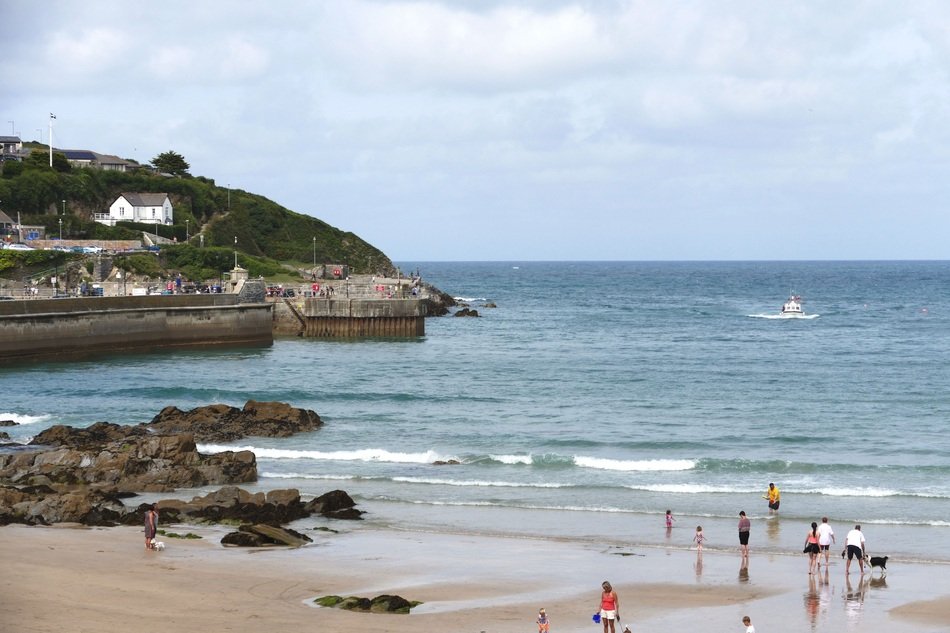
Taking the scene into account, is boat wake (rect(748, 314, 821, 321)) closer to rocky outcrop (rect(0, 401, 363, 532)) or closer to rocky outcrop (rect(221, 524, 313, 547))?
rocky outcrop (rect(0, 401, 363, 532))

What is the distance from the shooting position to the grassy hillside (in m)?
99.5

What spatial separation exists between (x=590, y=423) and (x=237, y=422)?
39.6ft

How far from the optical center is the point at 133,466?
2944 cm

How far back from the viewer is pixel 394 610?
60.7 ft

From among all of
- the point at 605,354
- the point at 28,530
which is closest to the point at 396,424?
the point at 28,530

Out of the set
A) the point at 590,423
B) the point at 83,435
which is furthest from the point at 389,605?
the point at 590,423

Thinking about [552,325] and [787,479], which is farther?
[552,325]

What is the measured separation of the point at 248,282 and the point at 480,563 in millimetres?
45594

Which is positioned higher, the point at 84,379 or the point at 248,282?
the point at 248,282

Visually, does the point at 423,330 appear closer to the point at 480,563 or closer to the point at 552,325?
the point at 552,325

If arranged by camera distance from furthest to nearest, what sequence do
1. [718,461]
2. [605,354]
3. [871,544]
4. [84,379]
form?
[605,354] < [84,379] < [718,461] < [871,544]

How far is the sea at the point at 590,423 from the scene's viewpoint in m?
27.0

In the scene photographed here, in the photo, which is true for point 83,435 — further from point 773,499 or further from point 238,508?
point 773,499

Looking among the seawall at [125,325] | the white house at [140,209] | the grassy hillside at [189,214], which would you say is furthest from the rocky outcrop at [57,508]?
the white house at [140,209]
